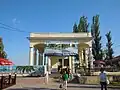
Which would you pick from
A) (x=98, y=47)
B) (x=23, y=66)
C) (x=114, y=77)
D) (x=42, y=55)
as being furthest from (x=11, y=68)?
(x=98, y=47)

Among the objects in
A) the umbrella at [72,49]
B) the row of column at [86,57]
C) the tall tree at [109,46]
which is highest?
the tall tree at [109,46]

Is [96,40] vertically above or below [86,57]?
above

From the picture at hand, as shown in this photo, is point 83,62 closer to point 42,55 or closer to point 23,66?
point 42,55

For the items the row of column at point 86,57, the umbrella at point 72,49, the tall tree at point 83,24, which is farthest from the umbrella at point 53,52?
the tall tree at point 83,24

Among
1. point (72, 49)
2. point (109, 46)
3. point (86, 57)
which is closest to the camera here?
point (72, 49)

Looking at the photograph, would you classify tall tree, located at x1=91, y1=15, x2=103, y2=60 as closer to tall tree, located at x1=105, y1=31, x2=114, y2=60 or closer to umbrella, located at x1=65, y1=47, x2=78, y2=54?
tall tree, located at x1=105, y1=31, x2=114, y2=60

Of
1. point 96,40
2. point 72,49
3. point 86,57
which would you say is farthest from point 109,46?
point 72,49

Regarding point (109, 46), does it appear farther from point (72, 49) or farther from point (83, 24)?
point (72, 49)

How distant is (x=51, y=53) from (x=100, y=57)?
56.9 feet

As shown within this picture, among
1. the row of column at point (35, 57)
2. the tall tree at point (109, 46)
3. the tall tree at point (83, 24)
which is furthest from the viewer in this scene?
the tall tree at point (109, 46)

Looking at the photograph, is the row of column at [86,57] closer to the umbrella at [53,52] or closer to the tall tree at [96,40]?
the umbrella at [53,52]

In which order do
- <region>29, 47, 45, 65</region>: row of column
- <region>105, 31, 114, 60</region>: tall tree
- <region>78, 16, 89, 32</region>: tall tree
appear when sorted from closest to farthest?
<region>29, 47, 45, 65</region>: row of column, <region>78, 16, 89, 32</region>: tall tree, <region>105, 31, 114, 60</region>: tall tree

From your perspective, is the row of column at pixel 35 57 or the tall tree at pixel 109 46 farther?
the tall tree at pixel 109 46

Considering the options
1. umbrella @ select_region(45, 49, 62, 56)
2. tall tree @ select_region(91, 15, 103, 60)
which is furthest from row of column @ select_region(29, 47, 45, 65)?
tall tree @ select_region(91, 15, 103, 60)
